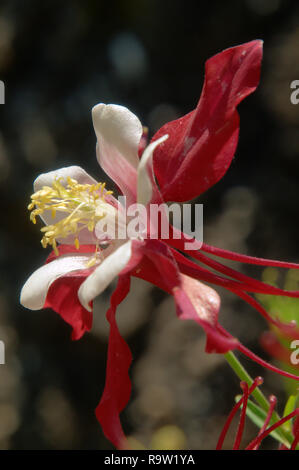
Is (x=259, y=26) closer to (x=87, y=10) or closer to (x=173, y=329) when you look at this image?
(x=87, y=10)

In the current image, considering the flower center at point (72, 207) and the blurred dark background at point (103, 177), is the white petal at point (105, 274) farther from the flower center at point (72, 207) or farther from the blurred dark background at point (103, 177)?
the blurred dark background at point (103, 177)

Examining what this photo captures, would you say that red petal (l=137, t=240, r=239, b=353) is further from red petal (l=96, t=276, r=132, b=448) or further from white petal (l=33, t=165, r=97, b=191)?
white petal (l=33, t=165, r=97, b=191)

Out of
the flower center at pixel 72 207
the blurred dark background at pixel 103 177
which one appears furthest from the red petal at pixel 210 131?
the blurred dark background at pixel 103 177

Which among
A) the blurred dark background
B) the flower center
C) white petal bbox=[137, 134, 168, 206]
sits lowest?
the blurred dark background

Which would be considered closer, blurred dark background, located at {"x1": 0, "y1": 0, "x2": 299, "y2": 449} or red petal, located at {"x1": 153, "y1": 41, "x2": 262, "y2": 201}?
red petal, located at {"x1": 153, "y1": 41, "x2": 262, "y2": 201}

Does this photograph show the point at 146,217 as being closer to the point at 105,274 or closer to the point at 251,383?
the point at 105,274

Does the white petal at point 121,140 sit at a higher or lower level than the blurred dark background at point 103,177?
higher

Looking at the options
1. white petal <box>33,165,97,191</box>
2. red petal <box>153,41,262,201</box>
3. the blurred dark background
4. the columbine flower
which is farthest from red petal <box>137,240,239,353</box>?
the blurred dark background

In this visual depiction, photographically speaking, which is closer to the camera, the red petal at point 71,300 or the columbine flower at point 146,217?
the columbine flower at point 146,217
